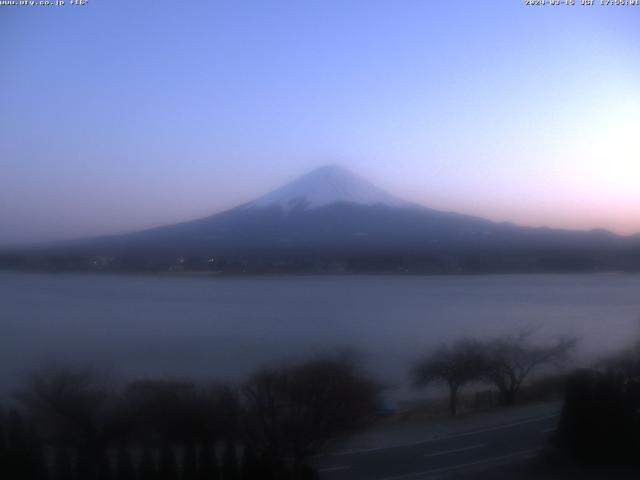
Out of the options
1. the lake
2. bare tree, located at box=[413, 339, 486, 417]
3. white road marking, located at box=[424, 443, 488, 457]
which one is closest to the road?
white road marking, located at box=[424, 443, 488, 457]

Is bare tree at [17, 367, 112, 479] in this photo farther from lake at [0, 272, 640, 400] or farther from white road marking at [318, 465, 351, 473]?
white road marking at [318, 465, 351, 473]

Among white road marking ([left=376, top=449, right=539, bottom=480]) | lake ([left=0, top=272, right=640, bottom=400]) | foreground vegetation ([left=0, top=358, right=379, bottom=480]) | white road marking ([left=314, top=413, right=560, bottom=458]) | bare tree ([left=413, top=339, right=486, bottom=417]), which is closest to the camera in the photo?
foreground vegetation ([left=0, top=358, right=379, bottom=480])

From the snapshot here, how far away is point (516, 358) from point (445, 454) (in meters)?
0.83

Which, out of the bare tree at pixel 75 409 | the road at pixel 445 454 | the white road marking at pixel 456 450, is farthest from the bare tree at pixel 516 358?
the bare tree at pixel 75 409

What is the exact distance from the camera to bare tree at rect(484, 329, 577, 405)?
12.5 feet

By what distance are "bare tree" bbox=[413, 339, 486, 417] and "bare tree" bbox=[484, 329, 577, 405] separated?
7cm

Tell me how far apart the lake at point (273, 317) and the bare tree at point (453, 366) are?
0.28 feet

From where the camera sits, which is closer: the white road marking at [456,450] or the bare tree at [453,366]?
the white road marking at [456,450]

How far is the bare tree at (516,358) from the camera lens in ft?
12.5

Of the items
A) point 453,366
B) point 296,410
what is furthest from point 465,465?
point 296,410

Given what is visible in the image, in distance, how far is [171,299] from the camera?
163 inches

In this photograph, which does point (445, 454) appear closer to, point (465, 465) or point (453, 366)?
point (465, 465)

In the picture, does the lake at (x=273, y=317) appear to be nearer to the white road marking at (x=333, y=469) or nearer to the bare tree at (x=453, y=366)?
the bare tree at (x=453, y=366)

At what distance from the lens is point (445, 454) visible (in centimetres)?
343
